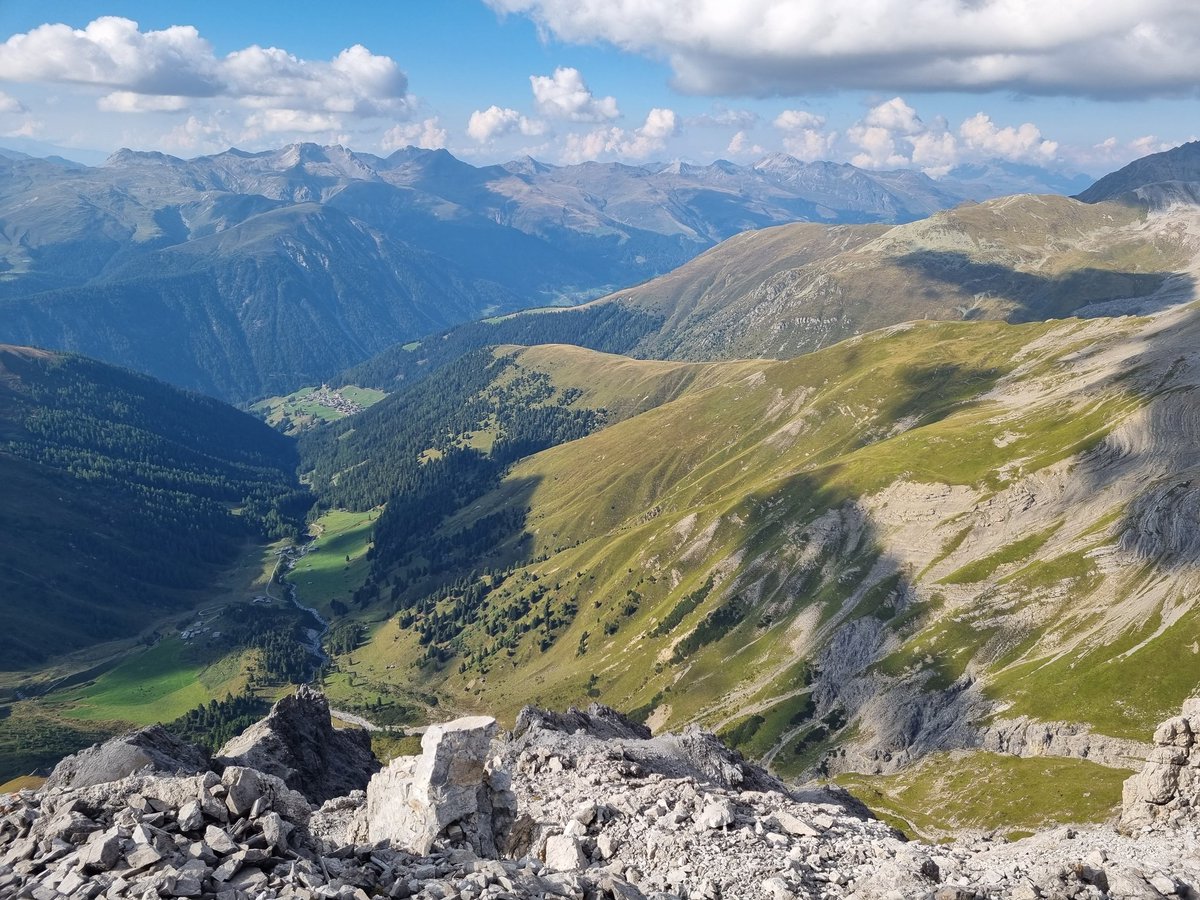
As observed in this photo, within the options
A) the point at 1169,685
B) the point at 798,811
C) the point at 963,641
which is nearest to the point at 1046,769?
the point at 1169,685

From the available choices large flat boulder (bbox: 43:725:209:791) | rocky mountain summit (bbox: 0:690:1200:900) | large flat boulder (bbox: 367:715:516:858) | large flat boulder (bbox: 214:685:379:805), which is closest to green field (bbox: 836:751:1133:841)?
rocky mountain summit (bbox: 0:690:1200:900)

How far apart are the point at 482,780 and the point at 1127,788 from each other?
56.0 meters

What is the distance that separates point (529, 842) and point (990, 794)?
118 meters

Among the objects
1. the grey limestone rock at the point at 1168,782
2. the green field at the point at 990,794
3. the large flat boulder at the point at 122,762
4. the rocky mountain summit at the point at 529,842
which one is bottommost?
the green field at the point at 990,794

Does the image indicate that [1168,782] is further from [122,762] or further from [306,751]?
[122,762]

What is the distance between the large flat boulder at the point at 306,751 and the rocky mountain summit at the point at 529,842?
22031 mm

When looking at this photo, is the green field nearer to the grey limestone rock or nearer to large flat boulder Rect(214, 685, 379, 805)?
the grey limestone rock

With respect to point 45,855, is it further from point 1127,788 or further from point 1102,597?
point 1102,597

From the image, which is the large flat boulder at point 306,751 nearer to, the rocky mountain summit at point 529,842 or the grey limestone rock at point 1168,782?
the rocky mountain summit at point 529,842

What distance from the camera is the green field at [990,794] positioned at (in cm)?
11850

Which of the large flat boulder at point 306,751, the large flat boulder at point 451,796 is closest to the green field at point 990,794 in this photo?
the large flat boulder at point 306,751

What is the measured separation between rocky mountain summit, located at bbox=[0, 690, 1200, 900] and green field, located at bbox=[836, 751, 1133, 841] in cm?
6303

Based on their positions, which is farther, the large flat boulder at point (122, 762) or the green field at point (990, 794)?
the green field at point (990, 794)

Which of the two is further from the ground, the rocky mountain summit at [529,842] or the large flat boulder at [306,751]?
the rocky mountain summit at [529,842]
